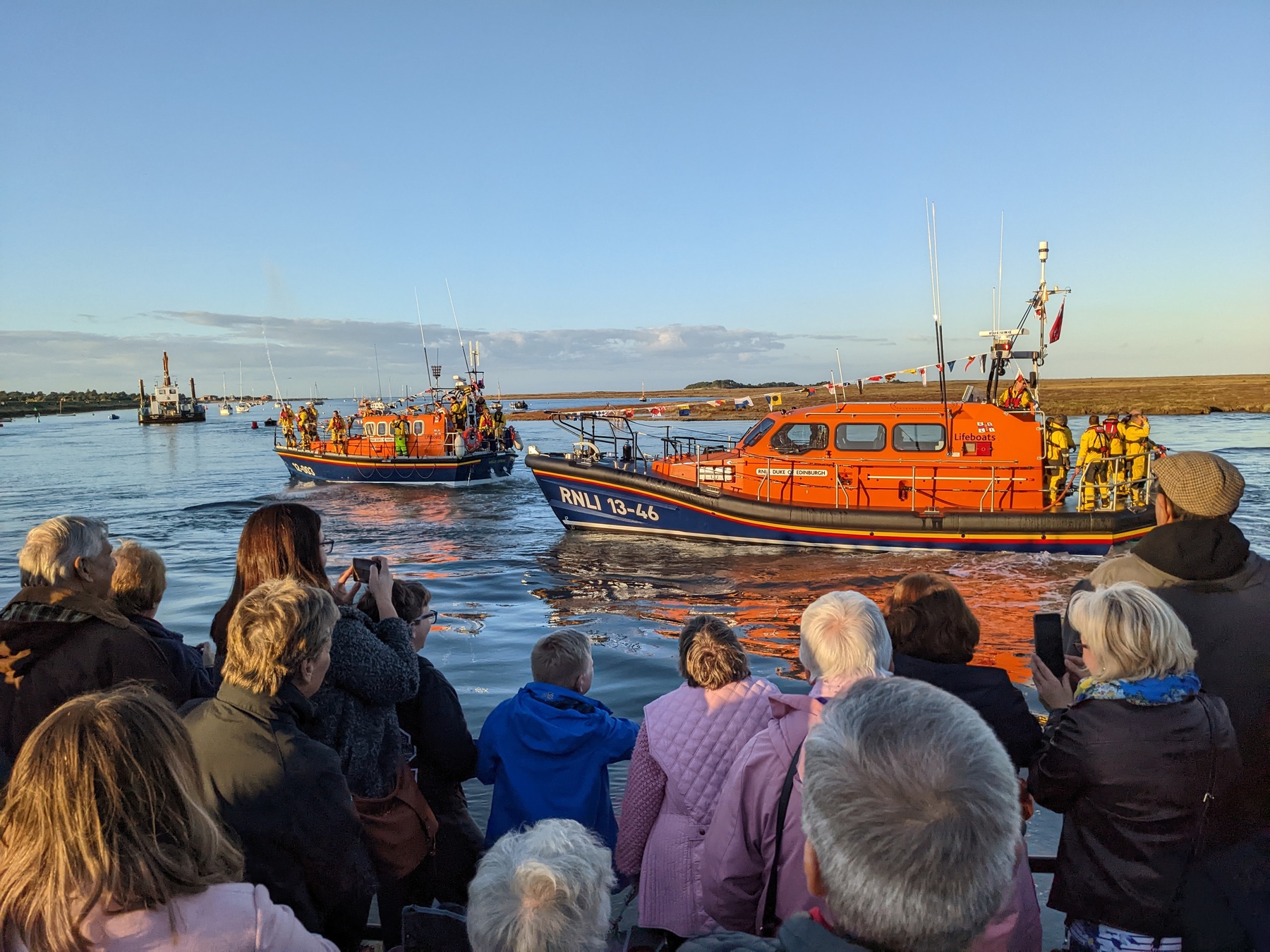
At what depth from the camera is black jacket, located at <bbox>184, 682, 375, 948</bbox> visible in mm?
→ 1908

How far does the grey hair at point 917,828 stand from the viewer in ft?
3.61

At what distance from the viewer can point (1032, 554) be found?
40.2 feet

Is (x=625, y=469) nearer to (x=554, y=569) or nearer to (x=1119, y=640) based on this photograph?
(x=554, y=569)

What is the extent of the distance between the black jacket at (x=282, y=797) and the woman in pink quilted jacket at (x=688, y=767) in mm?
922

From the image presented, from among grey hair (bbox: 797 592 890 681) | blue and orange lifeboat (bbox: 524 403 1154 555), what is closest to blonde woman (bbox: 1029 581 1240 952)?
grey hair (bbox: 797 592 890 681)

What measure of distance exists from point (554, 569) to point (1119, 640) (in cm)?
1120

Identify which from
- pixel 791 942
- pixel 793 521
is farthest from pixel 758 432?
pixel 791 942

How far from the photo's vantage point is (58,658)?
8.52ft

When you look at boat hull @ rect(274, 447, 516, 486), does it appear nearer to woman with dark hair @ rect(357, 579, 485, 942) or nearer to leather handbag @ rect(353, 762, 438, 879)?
woman with dark hair @ rect(357, 579, 485, 942)

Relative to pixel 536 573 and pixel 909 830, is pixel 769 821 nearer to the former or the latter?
pixel 909 830

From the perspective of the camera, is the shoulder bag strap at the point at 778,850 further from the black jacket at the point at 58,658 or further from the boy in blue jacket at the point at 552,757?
the black jacket at the point at 58,658

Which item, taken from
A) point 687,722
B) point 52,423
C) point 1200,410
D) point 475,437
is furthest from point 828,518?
point 52,423

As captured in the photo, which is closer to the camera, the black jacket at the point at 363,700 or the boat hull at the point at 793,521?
the black jacket at the point at 363,700

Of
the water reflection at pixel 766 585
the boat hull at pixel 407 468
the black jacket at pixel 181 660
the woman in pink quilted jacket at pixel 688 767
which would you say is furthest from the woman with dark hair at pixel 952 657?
the boat hull at pixel 407 468
